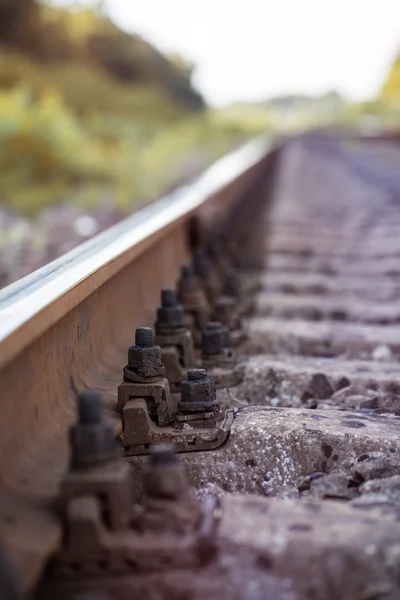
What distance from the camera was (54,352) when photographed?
7.77 feet

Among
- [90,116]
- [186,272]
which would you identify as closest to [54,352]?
[186,272]

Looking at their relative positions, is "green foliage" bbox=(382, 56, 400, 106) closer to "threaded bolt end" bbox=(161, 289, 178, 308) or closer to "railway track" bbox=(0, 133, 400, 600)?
"railway track" bbox=(0, 133, 400, 600)

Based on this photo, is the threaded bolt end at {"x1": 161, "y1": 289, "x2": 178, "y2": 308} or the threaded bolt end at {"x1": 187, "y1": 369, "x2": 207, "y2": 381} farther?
the threaded bolt end at {"x1": 161, "y1": 289, "x2": 178, "y2": 308}

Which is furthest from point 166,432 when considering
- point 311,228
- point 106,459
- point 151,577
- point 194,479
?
point 311,228

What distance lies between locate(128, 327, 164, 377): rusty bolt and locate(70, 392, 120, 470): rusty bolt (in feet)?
2.03

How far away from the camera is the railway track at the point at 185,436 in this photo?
1.73 meters

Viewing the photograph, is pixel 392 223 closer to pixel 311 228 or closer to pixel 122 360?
pixel 311 228

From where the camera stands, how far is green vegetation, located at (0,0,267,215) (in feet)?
29.1

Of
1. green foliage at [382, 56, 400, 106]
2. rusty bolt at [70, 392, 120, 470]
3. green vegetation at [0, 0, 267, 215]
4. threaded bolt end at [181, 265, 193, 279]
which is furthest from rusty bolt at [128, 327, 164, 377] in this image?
green foliage at [382, 56, 400, 106]

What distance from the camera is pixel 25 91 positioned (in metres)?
11.6

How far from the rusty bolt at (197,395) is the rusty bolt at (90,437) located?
60cm

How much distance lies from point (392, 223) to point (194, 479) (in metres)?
5.27

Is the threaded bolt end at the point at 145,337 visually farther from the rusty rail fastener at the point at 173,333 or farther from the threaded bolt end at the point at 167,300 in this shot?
the threaded bolt end at the point at 167,300

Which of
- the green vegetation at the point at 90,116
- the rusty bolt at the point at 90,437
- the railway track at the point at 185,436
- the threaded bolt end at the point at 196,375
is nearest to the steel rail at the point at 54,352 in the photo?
the railway track at the point at 185,436
